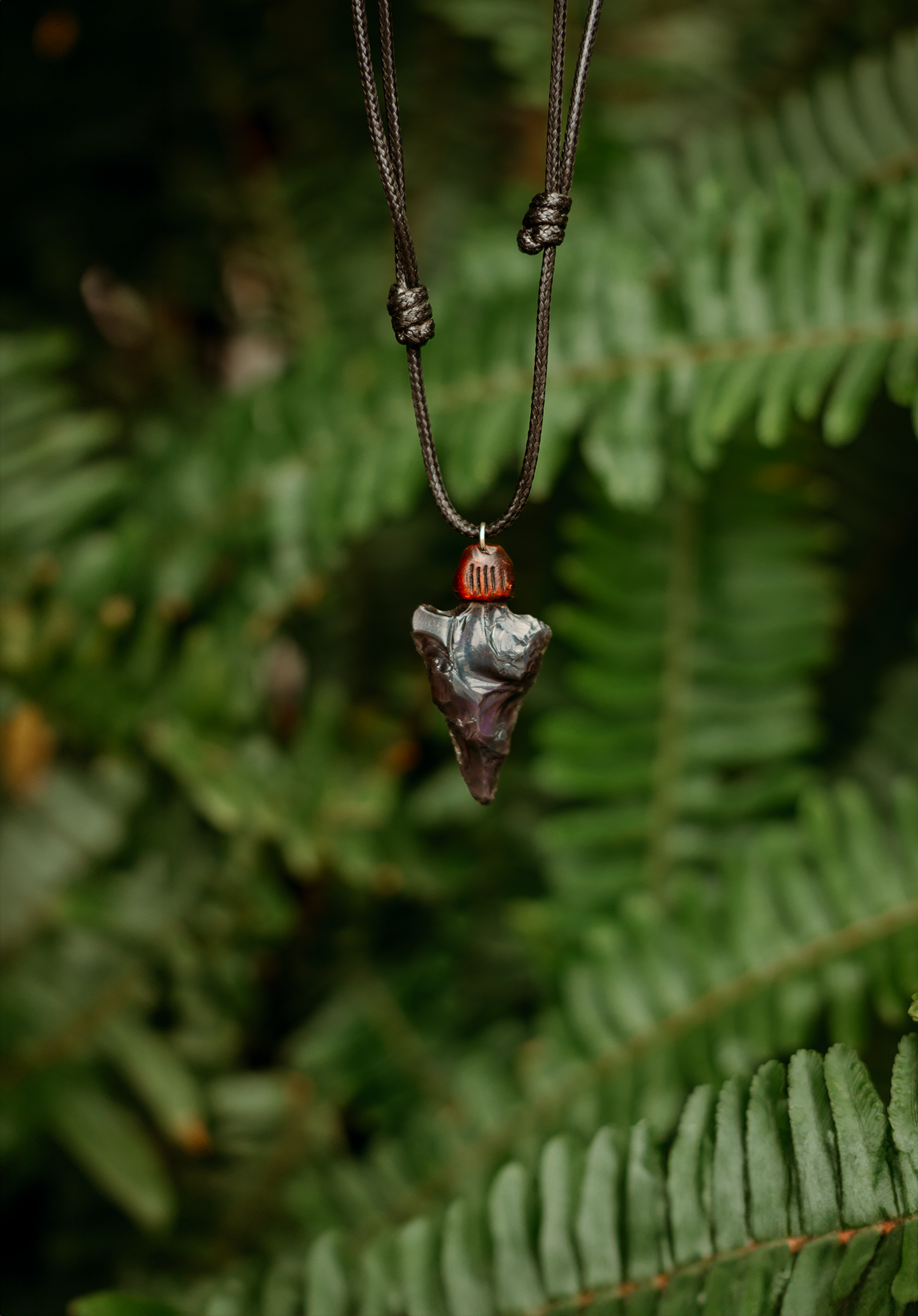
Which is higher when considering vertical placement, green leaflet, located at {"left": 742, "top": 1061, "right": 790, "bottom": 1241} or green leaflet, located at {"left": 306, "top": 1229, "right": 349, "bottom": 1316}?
green leaflet, located at {"left": 742, "top": 1061, "right": 790, "bottom": 1241}

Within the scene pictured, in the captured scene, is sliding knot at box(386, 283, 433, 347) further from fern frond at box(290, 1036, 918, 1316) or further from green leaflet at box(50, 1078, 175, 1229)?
green leaflet at box(50, 1078, 175, 1229)

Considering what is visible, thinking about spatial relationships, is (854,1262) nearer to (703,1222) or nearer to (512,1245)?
(703,1222)

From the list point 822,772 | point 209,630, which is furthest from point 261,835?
point 822,772

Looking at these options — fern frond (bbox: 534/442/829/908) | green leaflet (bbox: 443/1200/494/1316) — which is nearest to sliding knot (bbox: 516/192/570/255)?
fern frond (bbox: 534/442/829/908)

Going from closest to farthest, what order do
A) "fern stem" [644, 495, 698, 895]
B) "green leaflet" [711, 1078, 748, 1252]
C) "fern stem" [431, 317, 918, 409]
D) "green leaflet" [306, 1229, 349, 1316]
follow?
1. "green leaflet" [711, 1078, 748, 1252]
2. "green leaflet" [306, 1229, 349, 1316]
3. "fern stem" [431, 317, 918, 409]
4. "fern stem" [644, 495, 698, 895]

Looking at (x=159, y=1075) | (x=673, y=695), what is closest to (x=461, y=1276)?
(x=159, y=1075)

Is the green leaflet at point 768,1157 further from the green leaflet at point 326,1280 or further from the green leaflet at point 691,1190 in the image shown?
the green leaflet at point 326,1280

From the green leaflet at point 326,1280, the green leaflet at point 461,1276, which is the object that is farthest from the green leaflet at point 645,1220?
the green leaflet at point 326,1280

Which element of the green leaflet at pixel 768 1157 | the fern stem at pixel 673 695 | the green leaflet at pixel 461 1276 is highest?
the fern stem at pixel 673 695
